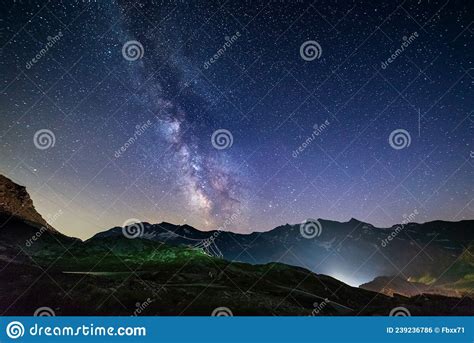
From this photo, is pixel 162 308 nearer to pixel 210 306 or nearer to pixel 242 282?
pixel 210 306

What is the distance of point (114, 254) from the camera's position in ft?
390

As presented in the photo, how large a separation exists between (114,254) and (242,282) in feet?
185
